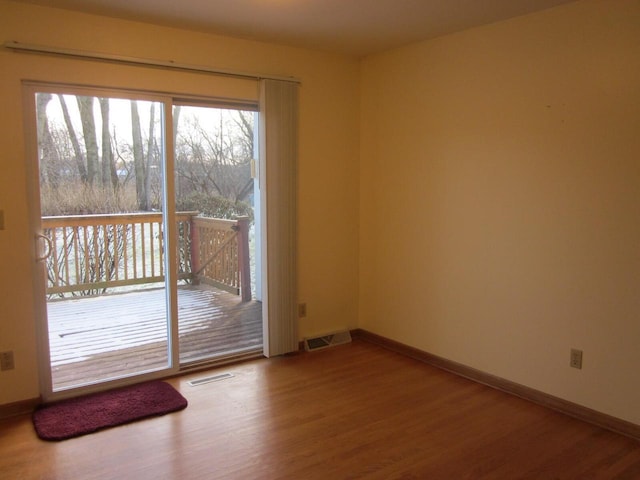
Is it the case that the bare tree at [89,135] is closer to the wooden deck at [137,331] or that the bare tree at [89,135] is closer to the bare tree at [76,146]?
the bare tree at [76,146]

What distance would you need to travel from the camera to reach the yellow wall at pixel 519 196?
8.82ft

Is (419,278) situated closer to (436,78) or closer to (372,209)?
(372,209)

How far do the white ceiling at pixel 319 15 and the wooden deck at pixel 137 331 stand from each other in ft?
6.08

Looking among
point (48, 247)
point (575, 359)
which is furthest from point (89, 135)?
point (575, 359)

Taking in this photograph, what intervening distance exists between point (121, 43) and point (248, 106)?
973 mm

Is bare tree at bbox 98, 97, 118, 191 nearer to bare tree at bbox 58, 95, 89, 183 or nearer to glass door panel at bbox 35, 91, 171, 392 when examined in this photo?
glass door panel at bbox 35, 91, 171, 392

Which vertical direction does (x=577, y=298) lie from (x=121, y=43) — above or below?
below

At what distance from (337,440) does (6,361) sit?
6.58 feet

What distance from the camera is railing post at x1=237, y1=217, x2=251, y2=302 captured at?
3953mm

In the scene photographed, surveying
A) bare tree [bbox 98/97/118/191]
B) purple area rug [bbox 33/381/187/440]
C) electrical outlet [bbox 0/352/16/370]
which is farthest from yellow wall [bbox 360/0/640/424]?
electrical outlet [bbox 0/352/16/370]

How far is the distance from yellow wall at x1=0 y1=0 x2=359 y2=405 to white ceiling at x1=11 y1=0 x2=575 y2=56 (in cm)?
13

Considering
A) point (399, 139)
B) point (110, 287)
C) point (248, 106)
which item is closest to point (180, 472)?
point (110, 287)

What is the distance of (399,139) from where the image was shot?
3.96m

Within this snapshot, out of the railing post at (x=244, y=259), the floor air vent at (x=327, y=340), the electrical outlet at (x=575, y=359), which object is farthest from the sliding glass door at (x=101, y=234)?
the electrical outlet at (x=575, y=359)
